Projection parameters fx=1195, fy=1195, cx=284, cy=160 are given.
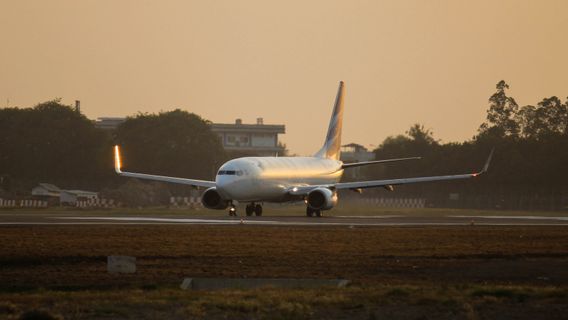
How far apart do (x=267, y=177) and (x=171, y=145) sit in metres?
72.1

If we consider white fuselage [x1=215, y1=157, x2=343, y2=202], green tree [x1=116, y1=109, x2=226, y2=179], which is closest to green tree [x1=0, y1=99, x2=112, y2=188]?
green tree [x1=116, y1=109, x2=226, y2=179]

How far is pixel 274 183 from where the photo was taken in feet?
229

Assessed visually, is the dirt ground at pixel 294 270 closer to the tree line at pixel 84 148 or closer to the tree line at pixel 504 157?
the tree line at pixel 504 157

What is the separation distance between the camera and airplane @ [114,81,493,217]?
67.1 metres

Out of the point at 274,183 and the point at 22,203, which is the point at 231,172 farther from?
the point at 22,203

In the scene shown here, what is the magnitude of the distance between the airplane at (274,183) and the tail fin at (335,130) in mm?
3682

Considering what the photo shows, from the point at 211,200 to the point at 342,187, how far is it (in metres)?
7.80

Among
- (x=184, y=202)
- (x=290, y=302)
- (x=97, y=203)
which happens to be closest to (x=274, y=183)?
(x=97, y=203)

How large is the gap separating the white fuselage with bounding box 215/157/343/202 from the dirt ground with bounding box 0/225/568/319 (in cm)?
2206

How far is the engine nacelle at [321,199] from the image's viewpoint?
222 feet

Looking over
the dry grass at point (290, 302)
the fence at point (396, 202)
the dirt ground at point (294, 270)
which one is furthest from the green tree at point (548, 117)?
the dry grass at point (290, 302)

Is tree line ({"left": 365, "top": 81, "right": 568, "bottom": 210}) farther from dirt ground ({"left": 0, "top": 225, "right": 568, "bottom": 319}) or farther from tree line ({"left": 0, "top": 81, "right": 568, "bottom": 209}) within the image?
dirt ground ({"left": 0, "top": 225, "right": 568, "bottom": 319})

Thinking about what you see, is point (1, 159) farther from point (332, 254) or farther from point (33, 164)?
point (332, 254)

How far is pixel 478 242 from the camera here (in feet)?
124
